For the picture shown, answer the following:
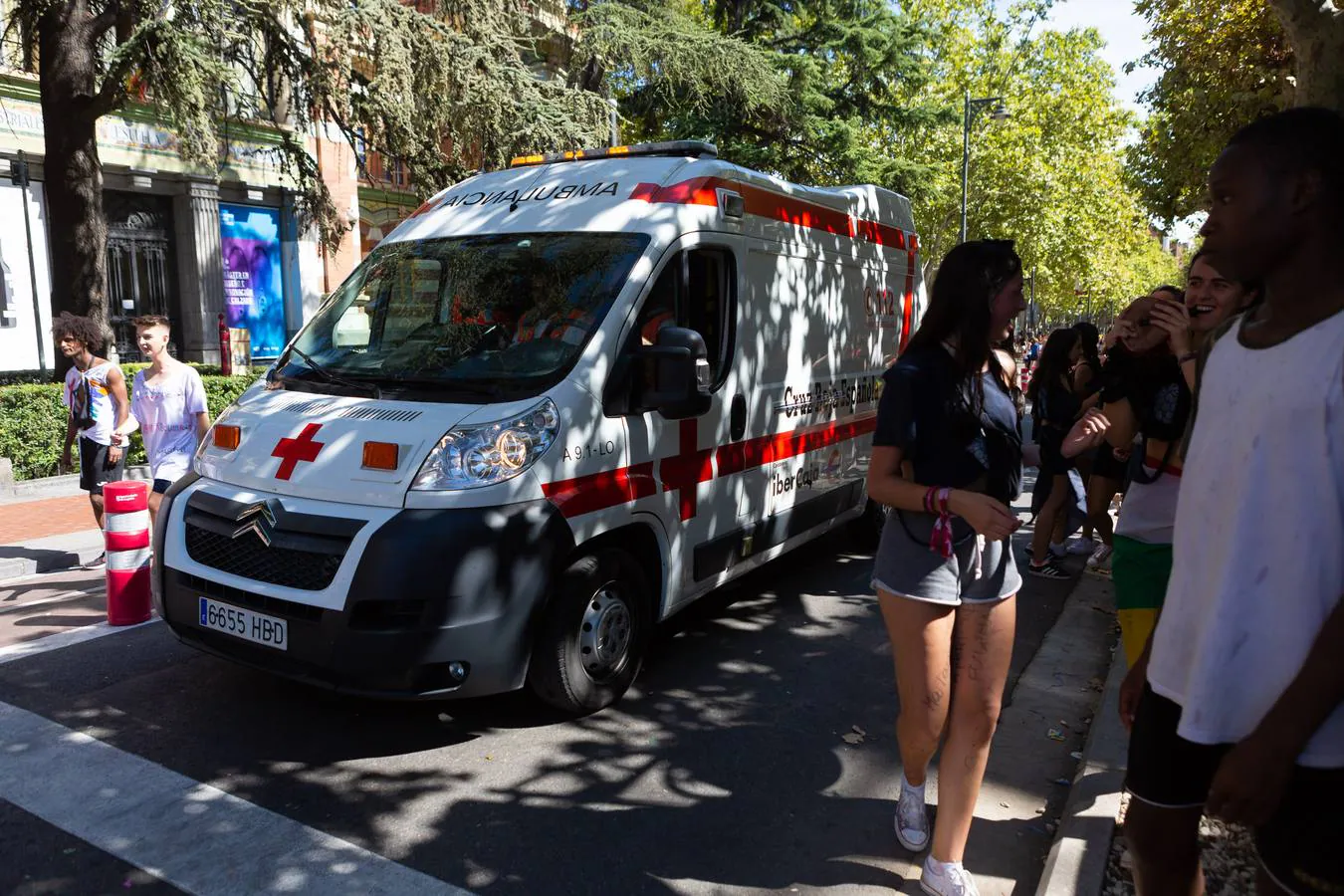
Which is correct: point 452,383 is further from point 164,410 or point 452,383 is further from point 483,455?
point 164,410

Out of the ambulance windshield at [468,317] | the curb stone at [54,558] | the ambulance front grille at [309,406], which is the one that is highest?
the ambulance windshield at [468,317]

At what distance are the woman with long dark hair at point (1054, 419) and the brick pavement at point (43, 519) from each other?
8047mm

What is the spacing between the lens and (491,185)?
210 inches

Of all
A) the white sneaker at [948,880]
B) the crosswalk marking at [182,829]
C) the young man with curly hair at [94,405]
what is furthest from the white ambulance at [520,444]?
the young man with curly hair at [94,405]

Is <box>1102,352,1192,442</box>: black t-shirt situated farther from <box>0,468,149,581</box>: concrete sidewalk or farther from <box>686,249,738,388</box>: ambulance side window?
<box>0,468,149,581</box>: concrete sidewalk

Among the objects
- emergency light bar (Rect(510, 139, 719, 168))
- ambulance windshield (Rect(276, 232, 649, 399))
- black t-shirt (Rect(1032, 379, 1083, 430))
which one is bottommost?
black t-shirt (Rect(1032, 379, 1083, 430))

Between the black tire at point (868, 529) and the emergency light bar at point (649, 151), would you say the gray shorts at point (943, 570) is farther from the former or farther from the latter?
the black tire at point (868, 529)

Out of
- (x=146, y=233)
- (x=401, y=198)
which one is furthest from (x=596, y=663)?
(x=401, y=198)

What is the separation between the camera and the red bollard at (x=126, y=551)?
5.69 meters

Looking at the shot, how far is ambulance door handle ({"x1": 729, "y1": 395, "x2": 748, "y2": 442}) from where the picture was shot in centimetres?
508

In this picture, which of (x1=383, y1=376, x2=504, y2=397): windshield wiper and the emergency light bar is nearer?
(x1=383, y1=376, x2=504, y2=397): windshield wiper

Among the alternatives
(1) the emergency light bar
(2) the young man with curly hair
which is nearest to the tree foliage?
(1) the emergency light bar

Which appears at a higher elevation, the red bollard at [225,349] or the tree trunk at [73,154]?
the tree trunk at [73,154]

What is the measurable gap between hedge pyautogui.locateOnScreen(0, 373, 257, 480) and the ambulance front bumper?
26.3 feet
